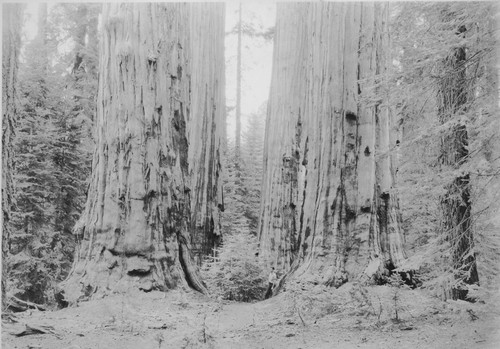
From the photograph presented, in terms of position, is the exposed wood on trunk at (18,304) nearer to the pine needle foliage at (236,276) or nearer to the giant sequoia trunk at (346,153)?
the pine needle foliage at (236,276)

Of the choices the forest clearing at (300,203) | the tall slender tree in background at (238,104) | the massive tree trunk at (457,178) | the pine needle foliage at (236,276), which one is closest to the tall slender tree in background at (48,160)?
the forest clearing at (300,203)

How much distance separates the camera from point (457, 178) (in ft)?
11.1

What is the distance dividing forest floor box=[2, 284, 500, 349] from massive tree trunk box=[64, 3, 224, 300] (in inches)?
11.1

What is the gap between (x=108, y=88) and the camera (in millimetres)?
3906

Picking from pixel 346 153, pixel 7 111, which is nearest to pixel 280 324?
pixel 346 153

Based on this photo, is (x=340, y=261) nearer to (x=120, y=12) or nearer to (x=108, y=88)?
(x=108, y=88)

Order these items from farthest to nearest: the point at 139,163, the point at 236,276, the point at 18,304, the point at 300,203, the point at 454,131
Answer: the point at 300,203 < the point at 236,276 < the point at 139,163 < the point at 454,131 < the point at 18,304

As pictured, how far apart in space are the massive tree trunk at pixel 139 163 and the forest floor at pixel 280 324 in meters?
0.28

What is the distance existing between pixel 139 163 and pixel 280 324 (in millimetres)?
1785

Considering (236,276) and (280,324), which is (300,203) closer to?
(236,276)

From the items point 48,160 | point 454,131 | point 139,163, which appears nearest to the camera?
point 454,131

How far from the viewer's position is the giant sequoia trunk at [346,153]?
381cm

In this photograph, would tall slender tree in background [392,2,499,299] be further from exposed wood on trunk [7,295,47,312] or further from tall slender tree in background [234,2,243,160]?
tall slender tree in background [234,2,243,160]

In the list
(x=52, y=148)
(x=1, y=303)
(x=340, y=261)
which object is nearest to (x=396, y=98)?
(x=340, y=261)
